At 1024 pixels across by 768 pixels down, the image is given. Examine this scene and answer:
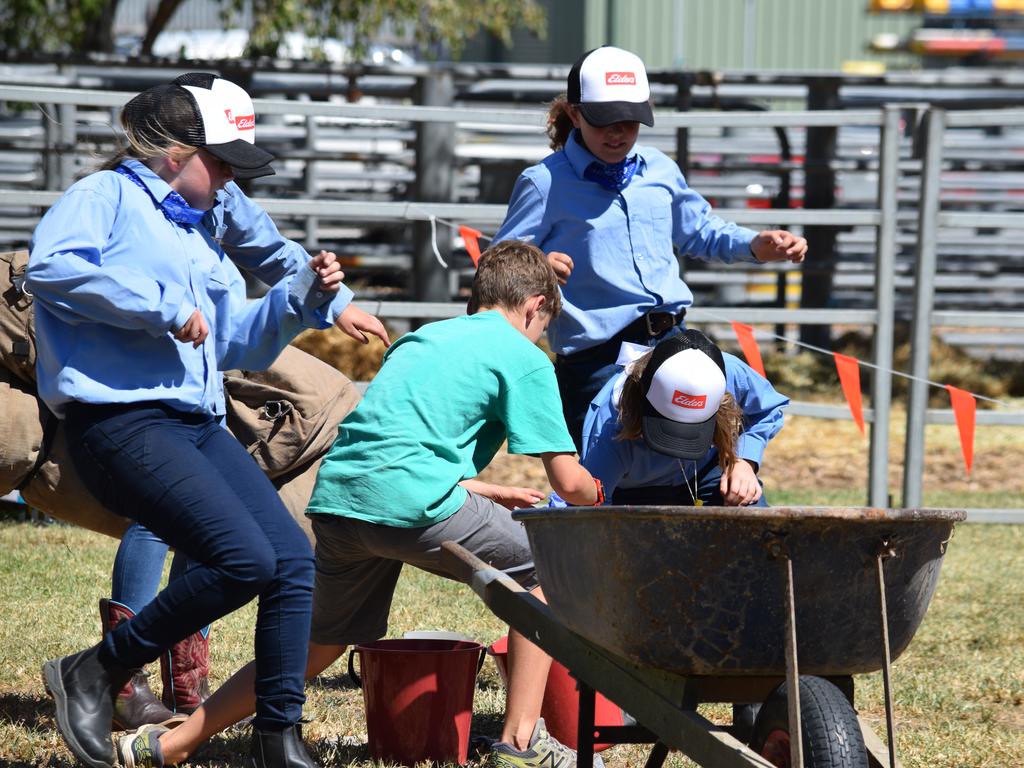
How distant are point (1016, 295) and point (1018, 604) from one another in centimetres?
927

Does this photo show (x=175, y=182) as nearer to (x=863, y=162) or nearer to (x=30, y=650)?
(x=30, y=650)

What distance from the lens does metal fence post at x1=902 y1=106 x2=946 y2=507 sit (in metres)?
7.36

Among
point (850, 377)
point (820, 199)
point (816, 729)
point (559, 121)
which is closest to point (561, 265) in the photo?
point (559, 121)

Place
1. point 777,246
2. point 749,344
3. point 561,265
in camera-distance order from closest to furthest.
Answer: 1. point 561,265
2. point 777,246
3. point 749,344

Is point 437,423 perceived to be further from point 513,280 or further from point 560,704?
point 560,704

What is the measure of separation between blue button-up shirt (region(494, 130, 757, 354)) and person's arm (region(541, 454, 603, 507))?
124 cm

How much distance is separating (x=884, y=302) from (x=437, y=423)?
178 inches

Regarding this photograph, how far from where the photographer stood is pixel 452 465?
3.50 m

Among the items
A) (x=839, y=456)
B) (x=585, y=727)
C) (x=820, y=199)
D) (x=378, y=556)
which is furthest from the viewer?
(x=820, y=199)

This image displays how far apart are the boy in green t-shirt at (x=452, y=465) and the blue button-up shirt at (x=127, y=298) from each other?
0.32 m

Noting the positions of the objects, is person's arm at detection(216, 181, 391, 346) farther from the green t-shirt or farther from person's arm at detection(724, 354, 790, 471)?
person's arm at detection(724, 354, 790, 471)

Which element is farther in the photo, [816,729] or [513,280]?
[513,280]

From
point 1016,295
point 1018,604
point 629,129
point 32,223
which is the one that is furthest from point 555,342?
point 1016,295

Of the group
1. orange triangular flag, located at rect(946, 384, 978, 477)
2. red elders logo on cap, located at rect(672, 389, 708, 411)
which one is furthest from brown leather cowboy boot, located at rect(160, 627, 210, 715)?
orange triangular flag, located at rect(946, 384, 978, 477)
